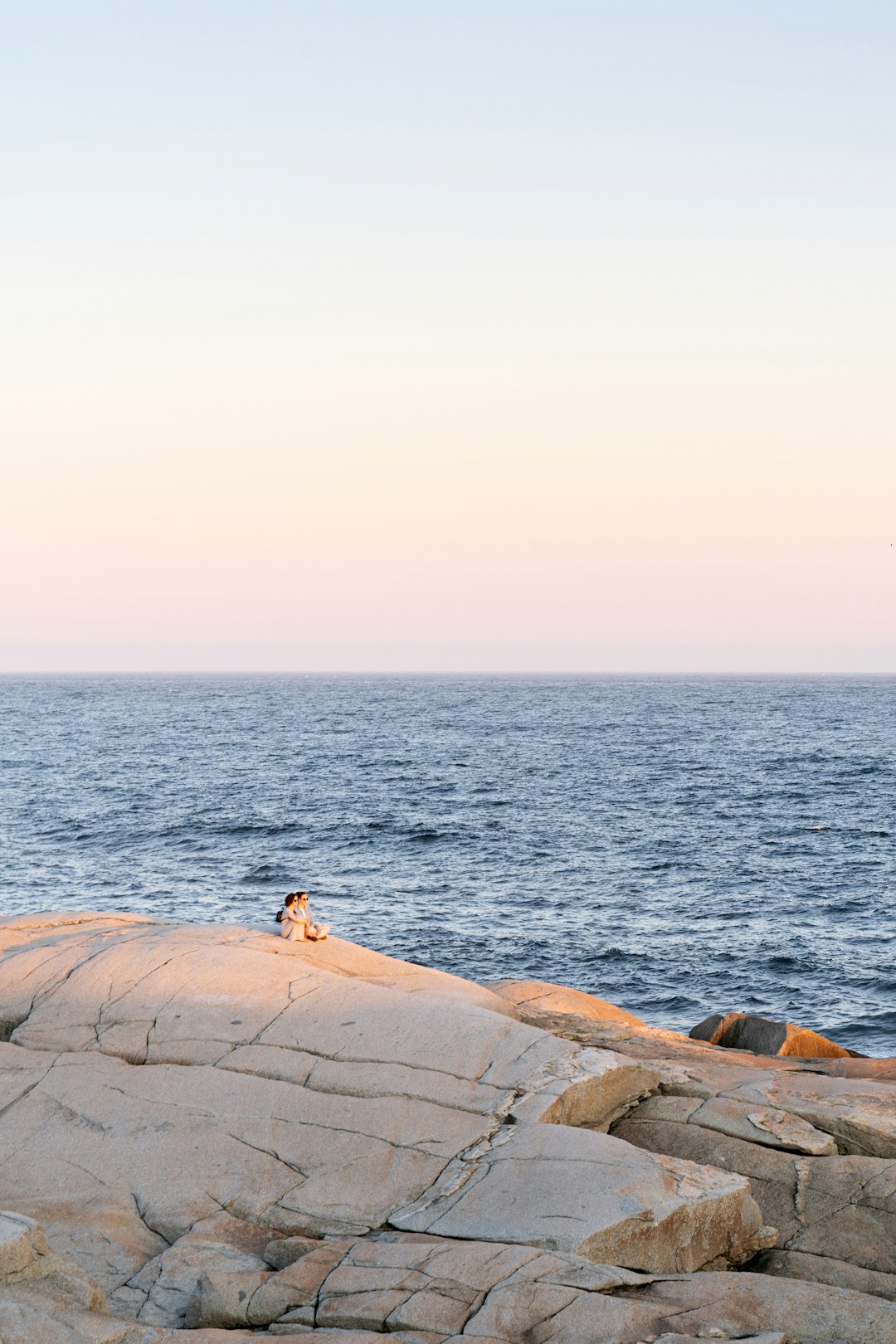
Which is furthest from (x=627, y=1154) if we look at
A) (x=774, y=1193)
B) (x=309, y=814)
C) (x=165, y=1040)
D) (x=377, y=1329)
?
(x=309, y=814)

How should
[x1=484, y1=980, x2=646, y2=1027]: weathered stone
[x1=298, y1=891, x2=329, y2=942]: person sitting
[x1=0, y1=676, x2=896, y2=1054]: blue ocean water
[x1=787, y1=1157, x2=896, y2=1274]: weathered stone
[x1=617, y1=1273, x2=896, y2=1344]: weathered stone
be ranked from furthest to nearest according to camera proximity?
1. [x1=0, y1=676, x2=896, y2=1054]: blue ocean water
2. [x1=484, y1=980, x2=646, y2=1027]: weathered stone
3. [x1=298, y1=891, x2=329, y2=942]: person sitting
4. [x1=787, y1=1157, x2=896, y2=1274]: weathered stone
5. [x1=617, y1=1273, x2=896, y2=1344]: weathered stone

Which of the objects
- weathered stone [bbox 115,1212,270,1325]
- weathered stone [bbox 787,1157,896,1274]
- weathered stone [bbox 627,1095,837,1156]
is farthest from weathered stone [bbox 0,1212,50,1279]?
weathered stone [bbox 787,1157,896,1274]

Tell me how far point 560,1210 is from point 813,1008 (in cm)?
1778

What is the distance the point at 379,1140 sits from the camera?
44.0 ft

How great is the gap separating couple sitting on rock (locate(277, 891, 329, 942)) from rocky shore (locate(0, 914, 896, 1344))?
599mm

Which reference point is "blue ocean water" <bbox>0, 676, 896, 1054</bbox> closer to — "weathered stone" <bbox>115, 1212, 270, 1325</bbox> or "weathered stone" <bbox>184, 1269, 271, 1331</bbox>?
"weathered stone" <bbox>115, 1212, 270, 1325</bbox>

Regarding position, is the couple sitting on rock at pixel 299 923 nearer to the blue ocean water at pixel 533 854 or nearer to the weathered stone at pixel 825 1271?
the weathered stone at pixel 825 1271

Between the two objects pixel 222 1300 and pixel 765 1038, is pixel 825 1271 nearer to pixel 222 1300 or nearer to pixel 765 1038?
pixel 222 1300

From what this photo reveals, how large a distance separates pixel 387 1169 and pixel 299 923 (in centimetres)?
647

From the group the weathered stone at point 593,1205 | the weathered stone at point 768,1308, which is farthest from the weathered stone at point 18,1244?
the weathered stone at point 768,1308

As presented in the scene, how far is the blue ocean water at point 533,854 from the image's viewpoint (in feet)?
101

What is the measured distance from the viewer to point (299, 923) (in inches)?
749

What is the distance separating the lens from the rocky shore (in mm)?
10320

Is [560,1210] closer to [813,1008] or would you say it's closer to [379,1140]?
[379,1140]
